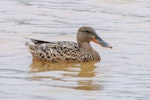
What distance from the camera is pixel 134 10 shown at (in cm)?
1938

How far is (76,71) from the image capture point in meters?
13.0

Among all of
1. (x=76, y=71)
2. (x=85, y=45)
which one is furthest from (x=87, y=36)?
(x=76, y=71)

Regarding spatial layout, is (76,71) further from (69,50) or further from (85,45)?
(85,45)

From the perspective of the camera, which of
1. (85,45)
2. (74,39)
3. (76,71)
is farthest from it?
(74,39)

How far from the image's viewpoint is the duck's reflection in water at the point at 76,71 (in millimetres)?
11648

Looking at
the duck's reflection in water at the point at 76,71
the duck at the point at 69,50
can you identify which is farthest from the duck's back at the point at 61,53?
the duck's reflection in water at the point at 76,71

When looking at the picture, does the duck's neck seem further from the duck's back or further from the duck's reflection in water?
the duck's reflection in water

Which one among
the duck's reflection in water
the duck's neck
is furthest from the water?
the duck's neck

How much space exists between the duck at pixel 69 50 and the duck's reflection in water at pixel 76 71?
0.45 ft

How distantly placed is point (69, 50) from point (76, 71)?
1079 millimetres

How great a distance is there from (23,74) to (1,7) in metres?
7.39

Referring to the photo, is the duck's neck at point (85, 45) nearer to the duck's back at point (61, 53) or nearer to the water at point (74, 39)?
the duck's back at point (61, 53)

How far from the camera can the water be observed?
11.1 meters

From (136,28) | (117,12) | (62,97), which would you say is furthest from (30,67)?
(117,12)
